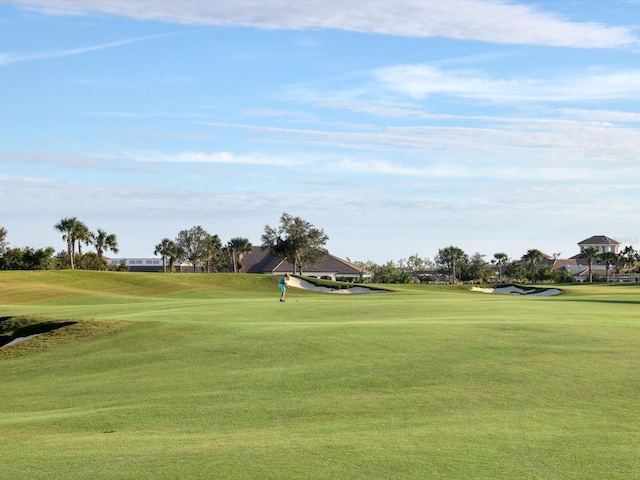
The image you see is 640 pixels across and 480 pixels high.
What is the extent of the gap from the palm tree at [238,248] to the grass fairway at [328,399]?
117948 mm

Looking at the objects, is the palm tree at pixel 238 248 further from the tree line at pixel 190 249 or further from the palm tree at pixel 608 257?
the palm tree at pixel 608 257

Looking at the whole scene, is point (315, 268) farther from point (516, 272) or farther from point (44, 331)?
point (44, 331)

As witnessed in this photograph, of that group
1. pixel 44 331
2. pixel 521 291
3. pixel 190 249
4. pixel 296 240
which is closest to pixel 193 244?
pixel 190 249

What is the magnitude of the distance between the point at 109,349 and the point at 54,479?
16361 mm

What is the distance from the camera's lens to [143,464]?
11.6m

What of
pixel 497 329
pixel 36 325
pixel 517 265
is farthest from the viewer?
pixel 517 265

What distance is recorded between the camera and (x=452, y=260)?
150m

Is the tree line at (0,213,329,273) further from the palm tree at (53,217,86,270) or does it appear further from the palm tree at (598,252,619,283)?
the palm tree at (598,252,619,283)

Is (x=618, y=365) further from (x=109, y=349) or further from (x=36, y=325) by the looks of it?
(x=36, y=325)

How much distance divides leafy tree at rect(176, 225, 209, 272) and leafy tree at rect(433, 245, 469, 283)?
140 feet

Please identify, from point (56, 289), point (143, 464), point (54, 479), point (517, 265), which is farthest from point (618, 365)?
point (517, 265)

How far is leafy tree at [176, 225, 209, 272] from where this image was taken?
152125 mm

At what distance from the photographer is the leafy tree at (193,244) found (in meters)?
152

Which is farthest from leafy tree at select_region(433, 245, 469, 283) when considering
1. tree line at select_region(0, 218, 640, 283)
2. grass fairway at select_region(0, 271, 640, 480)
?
grass fairway at select_region(0, 271, 640, 480)
